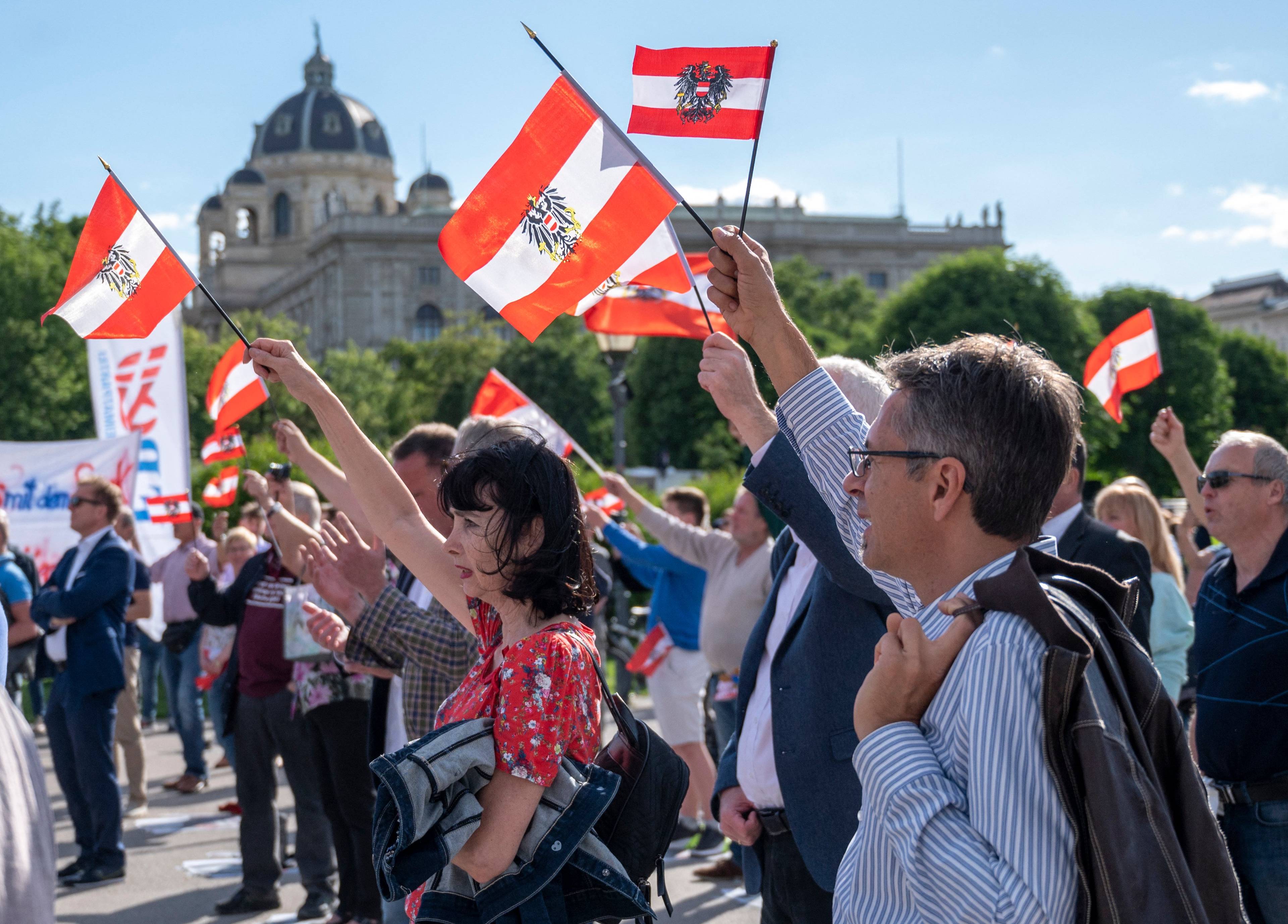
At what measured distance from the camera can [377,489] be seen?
3.29 m

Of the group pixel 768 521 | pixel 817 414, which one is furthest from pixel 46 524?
pixel 817 414

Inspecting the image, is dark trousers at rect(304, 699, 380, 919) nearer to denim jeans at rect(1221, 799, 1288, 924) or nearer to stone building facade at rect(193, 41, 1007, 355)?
denim jeans at rect(1221, 799, 1288, 924)

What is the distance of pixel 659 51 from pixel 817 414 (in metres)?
1.39

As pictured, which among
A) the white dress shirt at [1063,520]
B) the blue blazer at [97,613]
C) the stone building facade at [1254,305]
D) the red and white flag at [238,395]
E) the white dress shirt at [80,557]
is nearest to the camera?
the white dress shirt at [1063,520]

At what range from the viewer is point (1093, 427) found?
41.5 metres

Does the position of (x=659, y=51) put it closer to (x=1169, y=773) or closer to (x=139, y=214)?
(x=139, y=214)

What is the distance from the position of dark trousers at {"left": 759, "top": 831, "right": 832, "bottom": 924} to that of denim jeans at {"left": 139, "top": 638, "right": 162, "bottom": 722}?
9614 millimetres

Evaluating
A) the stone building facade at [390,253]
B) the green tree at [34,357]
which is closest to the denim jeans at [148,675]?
the green tree at [34,357]

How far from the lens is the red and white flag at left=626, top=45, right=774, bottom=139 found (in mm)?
3326

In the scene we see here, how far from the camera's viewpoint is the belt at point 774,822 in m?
3.36

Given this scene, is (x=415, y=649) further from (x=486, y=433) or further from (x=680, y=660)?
(x=680, y=660)

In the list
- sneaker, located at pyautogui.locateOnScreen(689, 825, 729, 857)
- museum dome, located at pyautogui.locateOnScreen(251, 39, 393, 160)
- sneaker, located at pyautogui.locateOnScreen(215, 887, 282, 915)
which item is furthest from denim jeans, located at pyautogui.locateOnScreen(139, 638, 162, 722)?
museum dome, located at pyautogui.locateOnScreen(251, 39, 393, 160)

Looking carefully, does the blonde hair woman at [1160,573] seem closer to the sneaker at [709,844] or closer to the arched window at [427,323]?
the sneaker at [709,844]

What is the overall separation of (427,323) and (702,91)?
8807 cm
